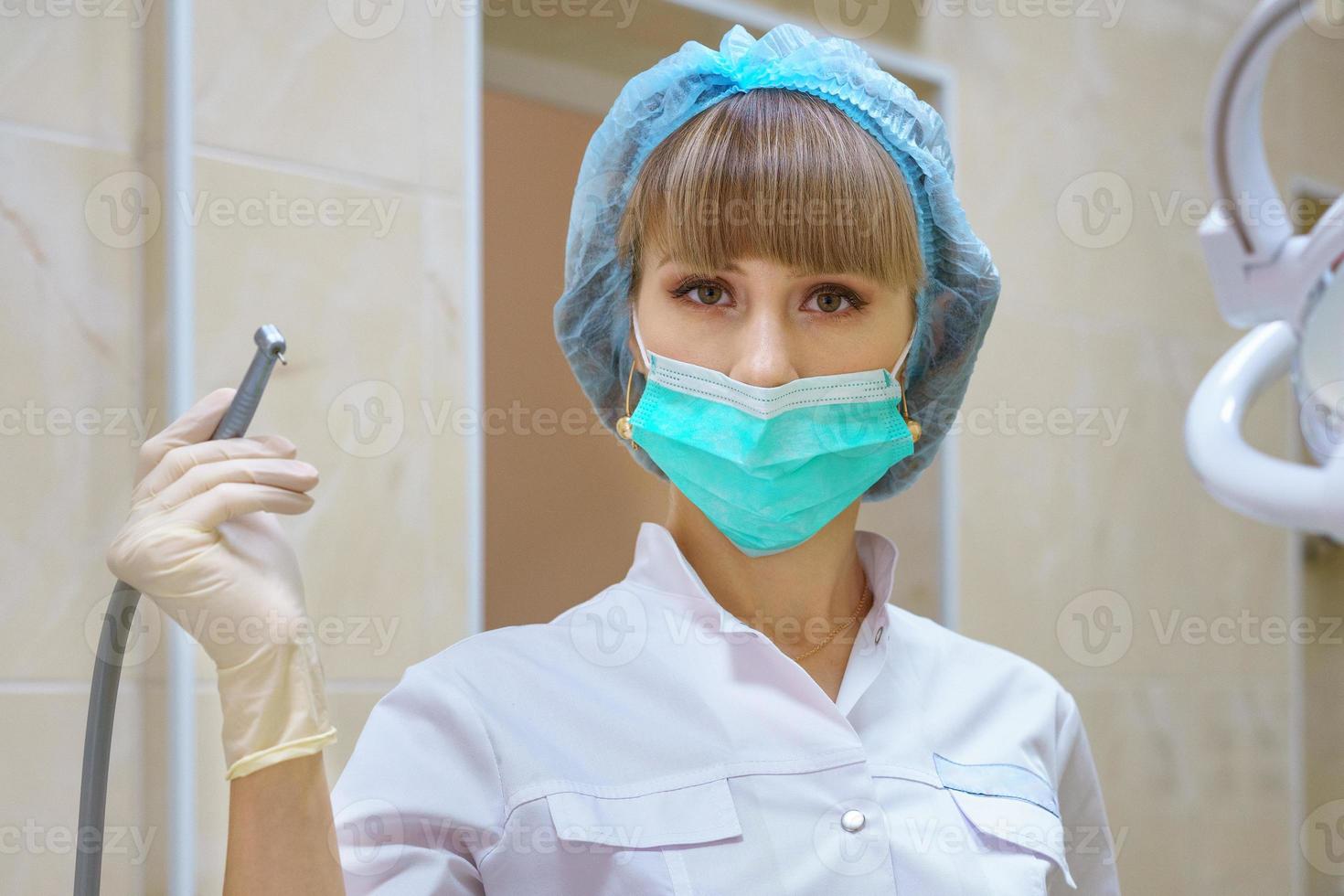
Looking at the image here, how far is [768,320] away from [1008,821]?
16.8 inches

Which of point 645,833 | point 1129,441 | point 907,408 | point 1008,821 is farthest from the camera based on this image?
point 1129,441

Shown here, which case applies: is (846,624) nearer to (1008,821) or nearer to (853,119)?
(1008,821)

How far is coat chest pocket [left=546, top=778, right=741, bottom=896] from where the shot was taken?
0.87 meters

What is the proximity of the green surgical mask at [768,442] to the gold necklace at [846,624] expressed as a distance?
0.09 metres

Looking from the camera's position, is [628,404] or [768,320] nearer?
[768,320]

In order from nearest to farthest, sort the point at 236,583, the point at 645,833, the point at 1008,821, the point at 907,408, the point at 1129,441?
the point at 236,583, the point at 645,833, the point at 1008,821, the point at 907,408, the point at 1129,441

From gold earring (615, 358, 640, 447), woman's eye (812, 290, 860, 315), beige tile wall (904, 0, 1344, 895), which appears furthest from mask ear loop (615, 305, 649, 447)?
beige tile wall (904, 0, 1344, 895)

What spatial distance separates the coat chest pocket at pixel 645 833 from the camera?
874 mm

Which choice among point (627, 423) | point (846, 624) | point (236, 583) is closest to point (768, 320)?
point (627, 423)

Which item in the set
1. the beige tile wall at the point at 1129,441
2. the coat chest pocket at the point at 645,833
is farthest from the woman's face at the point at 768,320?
the beige tile wall at the point at 1129,441

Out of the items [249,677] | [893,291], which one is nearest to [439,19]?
[893,291]

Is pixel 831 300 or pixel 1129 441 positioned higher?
pixel 831 300

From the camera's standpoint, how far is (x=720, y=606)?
1.02m

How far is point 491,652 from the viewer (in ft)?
3.10
